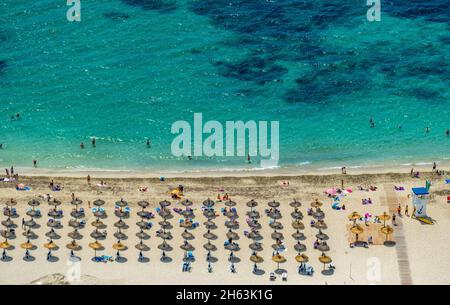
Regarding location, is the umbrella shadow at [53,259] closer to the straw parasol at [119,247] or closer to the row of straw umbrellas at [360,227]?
the straw parasol at [119,247]

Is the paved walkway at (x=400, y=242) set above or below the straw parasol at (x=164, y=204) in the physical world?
below

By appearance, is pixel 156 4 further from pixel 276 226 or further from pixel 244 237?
pixel 244 237

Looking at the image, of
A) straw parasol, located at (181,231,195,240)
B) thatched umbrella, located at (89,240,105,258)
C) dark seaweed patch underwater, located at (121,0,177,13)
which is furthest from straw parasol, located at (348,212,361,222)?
dark seaweed patch underwater, located at (121,0,177,13)

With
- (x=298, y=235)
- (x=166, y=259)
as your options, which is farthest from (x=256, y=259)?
(x=166, y=259)

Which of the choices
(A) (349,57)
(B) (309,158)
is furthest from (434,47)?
(B) (309,158)

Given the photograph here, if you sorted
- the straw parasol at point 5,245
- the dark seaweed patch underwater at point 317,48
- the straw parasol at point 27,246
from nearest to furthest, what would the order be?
the straw parasol at point 27,246 → the straw parasol at point 5,245 → the dark seaweed patch underwater at point 317,48

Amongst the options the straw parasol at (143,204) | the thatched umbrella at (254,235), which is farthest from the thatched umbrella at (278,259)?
the straw parasol at (143,204)

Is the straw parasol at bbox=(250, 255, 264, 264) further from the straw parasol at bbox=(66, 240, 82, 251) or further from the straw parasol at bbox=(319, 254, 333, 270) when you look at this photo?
the straw parasol at bbox=(66, 240, 82, 251)
